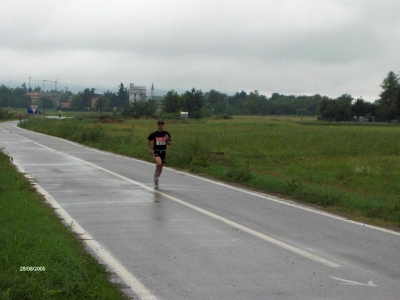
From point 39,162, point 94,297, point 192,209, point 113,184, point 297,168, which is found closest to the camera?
point 94,297

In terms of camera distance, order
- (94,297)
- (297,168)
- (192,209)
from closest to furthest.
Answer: (94,297) < (192,209) < (297,168)

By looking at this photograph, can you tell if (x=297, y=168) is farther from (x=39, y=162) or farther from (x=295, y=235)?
(x=295, y=235)

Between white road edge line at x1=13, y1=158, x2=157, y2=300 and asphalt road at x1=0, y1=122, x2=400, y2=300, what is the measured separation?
1 cm

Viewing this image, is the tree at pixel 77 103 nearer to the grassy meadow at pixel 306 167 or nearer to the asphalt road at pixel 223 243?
the grassy meadow at pixel 306 167

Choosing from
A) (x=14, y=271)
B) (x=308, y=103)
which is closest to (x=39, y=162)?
(x=14, y=271)

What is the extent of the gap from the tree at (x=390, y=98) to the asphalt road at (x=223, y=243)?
94.2 metres

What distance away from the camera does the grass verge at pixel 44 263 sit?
5.99 metres

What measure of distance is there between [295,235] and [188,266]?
2.86 meters

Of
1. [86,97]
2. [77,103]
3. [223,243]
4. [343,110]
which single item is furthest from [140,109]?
[223,243]

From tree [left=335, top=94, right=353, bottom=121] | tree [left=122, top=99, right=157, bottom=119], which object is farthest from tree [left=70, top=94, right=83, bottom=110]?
tree [left=335, top=94, right=353, bottom=121]

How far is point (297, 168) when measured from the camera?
2503 centimetres

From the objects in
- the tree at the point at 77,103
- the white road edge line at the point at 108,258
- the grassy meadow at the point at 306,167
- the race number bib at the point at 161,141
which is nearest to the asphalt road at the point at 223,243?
the white road edge line at the point at 108,258

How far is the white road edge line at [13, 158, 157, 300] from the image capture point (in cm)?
670

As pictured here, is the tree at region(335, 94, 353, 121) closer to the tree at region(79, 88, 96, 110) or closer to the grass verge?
the tree at region(79, 88, 96, 110)
